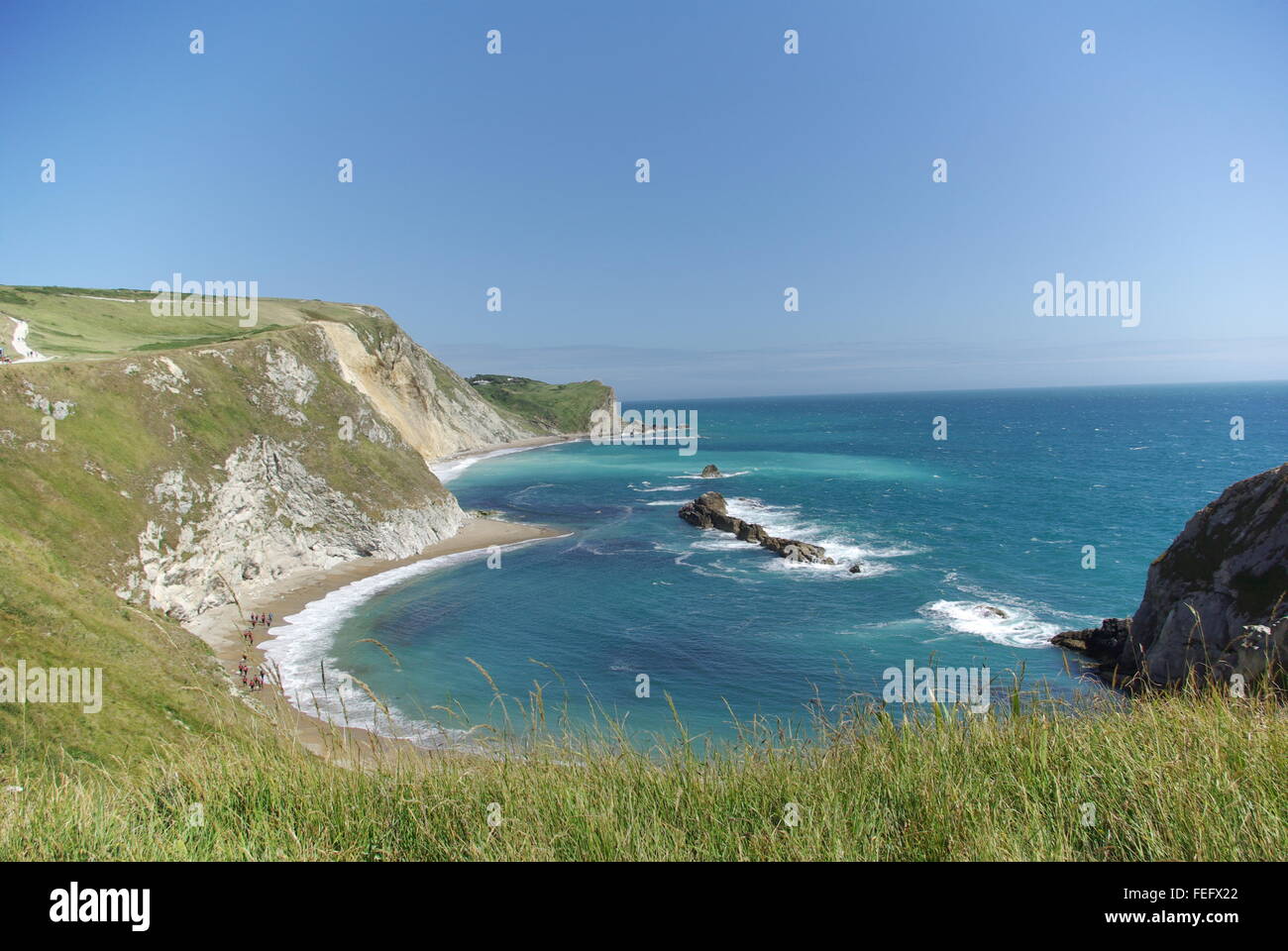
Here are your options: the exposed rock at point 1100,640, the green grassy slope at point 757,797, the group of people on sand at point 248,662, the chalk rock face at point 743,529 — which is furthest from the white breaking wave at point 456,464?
the green grassy slope at point 757,797

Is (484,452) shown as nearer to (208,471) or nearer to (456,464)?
(456,464)

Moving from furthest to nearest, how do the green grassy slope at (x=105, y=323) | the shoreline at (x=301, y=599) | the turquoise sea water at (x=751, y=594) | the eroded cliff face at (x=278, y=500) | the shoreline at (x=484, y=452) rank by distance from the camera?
the shoreline at (x=484, y=452)
the green grassy slope at (x=105, y=323)
the eroded cliff face at (x=278, y=500)
the turquoise sea water at (x=751, y=594)
the shoreline at (x=301, y=599)

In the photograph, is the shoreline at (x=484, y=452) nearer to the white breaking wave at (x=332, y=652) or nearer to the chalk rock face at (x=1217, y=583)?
the white breaking wave at (x=332, y=652)

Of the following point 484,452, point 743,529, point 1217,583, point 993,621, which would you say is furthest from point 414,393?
point 1217,583

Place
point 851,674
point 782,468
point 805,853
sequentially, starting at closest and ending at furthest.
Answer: point 805,853 → point 851,674 → point 782,468
